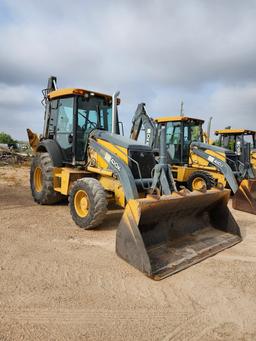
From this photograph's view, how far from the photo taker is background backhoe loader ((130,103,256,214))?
8789 millimetres

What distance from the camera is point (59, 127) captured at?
23.6 ft

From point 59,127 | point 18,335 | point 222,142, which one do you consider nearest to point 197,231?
point 18,335

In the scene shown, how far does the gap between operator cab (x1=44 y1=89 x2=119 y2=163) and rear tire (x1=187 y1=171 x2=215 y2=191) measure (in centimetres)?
338

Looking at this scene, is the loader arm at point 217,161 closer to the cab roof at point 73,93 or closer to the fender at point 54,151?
the cab roof at point 73,93

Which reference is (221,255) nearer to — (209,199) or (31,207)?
(209,199)

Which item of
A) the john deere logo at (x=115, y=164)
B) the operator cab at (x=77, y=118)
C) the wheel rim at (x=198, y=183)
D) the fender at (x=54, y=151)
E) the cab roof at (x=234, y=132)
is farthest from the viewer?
the cab roof at (x=234, y=132)

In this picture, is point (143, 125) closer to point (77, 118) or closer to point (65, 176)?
point (77, 118)

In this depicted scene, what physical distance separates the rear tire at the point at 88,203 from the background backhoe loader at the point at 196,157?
340 centimetres

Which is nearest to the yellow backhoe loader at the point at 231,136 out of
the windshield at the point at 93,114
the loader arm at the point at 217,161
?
the loader arm at the point at 217,161

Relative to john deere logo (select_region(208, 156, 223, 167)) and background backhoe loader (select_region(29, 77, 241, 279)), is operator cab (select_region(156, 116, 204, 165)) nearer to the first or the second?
john deere logo (select_region(208, 156, 223, 167))

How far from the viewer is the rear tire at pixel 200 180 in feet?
29.4

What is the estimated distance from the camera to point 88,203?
553 cm

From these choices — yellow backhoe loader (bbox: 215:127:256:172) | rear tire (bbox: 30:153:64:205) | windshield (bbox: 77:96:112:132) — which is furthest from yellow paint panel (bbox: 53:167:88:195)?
yellow backhoe loader (bbox: 215:127:256:172)

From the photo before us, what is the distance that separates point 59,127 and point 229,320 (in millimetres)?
5512
